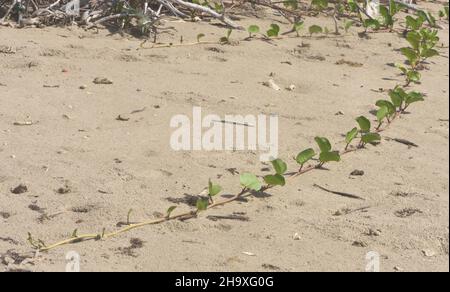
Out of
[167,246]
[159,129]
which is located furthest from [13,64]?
[167,246]

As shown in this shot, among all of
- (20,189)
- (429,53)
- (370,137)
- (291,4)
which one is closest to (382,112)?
(370,137)

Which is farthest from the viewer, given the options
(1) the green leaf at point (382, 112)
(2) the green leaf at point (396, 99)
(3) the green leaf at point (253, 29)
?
(3) the green leaf at point (253, 29)

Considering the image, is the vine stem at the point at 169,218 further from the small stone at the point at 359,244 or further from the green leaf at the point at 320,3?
the green leaf at the point at 320,3

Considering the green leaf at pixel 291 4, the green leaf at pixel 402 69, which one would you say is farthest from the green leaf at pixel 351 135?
the green leaf at pixel 291 4

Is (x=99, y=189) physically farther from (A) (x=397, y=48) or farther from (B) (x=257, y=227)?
(A) (x=397, y=48)

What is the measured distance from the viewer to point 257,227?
2650 millimetres

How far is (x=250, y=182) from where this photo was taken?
2.86 m

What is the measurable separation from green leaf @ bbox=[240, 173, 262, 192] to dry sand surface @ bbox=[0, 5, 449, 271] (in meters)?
0.05

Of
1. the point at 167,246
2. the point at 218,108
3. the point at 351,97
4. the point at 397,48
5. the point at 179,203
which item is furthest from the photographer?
the point at 397,48

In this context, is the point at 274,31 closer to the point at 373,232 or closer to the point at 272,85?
the point at 272,85

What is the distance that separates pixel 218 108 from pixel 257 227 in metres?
1.18

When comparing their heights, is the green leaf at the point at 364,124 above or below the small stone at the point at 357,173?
above

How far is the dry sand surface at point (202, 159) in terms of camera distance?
2496 millimetres

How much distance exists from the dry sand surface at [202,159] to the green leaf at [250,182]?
0.17ft
